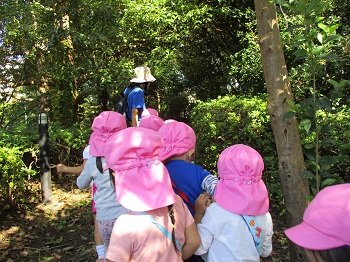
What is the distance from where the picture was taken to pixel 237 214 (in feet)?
5.49

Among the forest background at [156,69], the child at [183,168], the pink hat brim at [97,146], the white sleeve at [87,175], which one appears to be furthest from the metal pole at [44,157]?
the child at [183,168]

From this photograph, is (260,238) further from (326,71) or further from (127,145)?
(326,71)

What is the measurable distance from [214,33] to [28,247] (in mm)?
7246

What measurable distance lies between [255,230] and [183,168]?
0.57 meters

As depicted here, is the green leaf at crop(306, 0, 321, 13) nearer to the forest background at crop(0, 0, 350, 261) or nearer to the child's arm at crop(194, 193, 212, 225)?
the forest background at crop(0, 0, 350, 261)

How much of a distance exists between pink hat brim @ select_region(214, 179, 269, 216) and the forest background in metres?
0.62

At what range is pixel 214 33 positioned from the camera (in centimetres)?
880

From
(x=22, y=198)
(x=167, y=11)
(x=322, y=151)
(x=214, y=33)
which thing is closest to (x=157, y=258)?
(x=322, y=151)

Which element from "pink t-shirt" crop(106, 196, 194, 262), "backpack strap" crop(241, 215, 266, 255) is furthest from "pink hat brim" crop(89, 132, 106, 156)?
"backpack strap" crop(241, 215, 266, 255)

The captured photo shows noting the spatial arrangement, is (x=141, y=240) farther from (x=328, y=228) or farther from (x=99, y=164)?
(x=99, y=164)

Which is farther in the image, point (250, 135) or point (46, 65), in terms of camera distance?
point (46, 65)

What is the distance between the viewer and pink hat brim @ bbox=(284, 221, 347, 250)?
0.93m

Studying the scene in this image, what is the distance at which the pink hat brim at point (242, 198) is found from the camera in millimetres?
1650

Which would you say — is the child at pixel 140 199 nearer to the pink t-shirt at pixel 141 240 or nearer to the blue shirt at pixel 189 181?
the pink t-shirt at pixel 141 240
